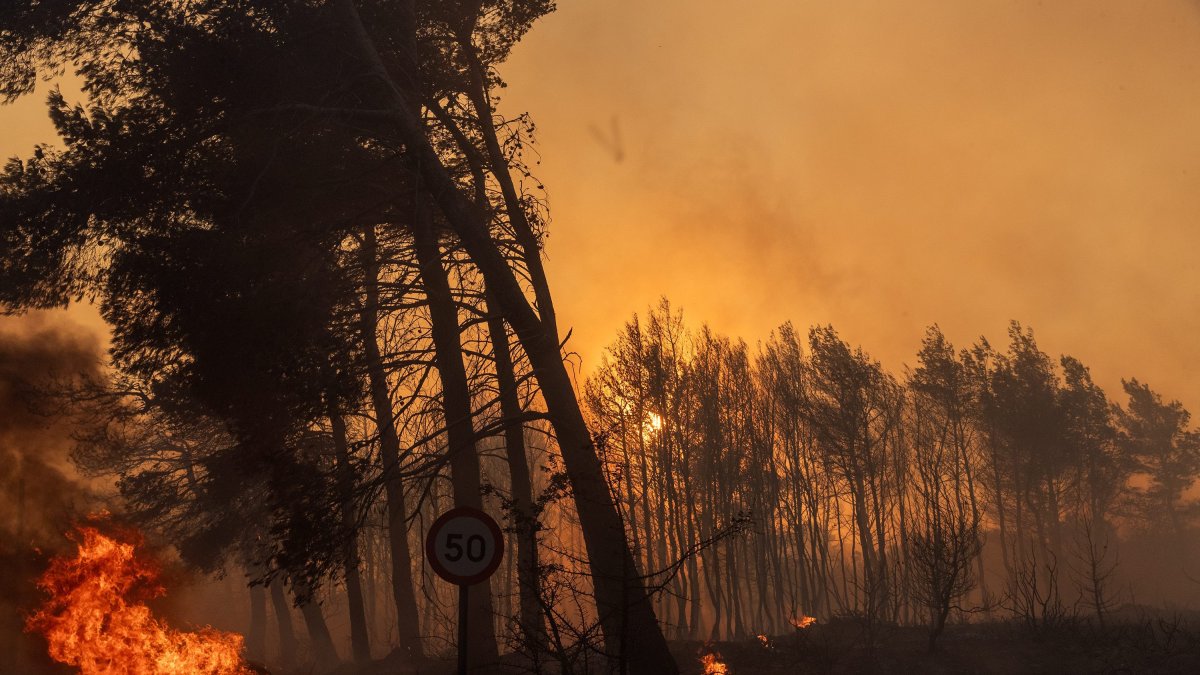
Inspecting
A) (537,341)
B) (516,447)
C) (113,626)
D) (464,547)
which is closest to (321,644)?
(113,626)

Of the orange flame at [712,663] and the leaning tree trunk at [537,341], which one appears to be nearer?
the leaning tree trunk at [537,341]

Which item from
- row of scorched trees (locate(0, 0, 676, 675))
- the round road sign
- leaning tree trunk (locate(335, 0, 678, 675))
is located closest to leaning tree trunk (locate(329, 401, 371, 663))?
row of scorched trees (locate(0, 0, 676, 675))

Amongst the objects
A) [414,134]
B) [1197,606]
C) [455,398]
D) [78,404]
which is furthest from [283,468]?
[1197,606]

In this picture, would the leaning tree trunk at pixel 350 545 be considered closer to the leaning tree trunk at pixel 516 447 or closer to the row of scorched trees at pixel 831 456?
the leaning tree trunk at pixel 516 447

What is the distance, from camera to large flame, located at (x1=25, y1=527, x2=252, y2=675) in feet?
43.5

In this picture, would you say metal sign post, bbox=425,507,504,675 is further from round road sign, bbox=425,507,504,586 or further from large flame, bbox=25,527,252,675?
large flame, bbox=25,527,252,675

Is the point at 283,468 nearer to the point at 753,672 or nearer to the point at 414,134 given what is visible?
the point at 414,134

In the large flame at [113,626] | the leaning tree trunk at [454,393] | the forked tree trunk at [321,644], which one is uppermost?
the leaning tree trunk at [454,393]

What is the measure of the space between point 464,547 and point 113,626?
377 inches

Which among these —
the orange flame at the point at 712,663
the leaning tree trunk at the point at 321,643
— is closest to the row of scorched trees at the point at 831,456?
the leaning tree trunk at the point at 321,643

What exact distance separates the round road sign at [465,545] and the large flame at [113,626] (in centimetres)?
822

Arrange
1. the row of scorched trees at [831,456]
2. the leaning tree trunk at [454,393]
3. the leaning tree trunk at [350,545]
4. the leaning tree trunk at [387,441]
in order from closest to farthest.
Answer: the leaning tree trunk at [350,545]
the leaning tree trunk at [387,441]
the leaning tree trunk at [454,393]
the row of scorched trees at [831,456]

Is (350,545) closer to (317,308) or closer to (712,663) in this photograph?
(317,308)

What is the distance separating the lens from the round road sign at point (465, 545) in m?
7.12
